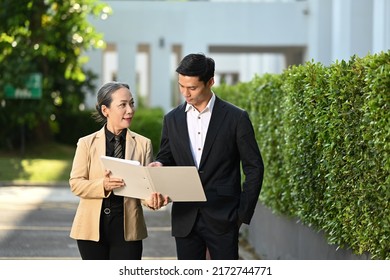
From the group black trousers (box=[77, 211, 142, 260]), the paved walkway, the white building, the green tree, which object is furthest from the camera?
the white building

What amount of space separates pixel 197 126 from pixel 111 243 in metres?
0.82

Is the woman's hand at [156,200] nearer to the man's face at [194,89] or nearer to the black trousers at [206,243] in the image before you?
the black trousers at [206,243]

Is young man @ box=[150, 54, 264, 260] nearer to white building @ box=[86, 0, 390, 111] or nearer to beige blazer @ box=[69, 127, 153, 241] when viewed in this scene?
beige blazer @ box=[69, 127, 153, 241]

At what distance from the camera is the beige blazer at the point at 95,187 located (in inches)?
223

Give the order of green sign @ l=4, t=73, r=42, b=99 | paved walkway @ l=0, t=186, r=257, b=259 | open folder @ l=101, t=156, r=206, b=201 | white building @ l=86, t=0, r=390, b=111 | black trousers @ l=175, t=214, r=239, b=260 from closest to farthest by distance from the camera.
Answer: open folder @ l=101, t=156, r=206, b=201 → black trousers @ l=175, t=214, r=239, b=260 → paved walkway @ l=0, t=186, r=257, b=259 → green sign @ l=4, t=73, r=42, b=99 → white building @ l=86, t=0, r=390, b=111

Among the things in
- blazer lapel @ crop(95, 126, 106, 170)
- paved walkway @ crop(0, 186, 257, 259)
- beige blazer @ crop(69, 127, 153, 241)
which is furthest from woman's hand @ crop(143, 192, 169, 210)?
paved walkway @ crop(0, 186, 257, 259)

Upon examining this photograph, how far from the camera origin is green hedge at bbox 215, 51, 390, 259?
6280mm

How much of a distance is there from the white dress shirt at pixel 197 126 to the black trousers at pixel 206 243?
37 cm

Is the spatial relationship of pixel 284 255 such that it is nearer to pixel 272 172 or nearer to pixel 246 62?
pixel 272 172

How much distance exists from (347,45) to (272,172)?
42.6ft

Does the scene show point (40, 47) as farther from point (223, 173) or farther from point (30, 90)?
point (223, 173)

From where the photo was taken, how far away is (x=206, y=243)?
19.3 feet

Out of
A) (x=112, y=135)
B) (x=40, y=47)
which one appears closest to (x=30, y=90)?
(x=40, y=47)

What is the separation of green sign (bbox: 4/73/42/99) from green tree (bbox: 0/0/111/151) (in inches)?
6.3
